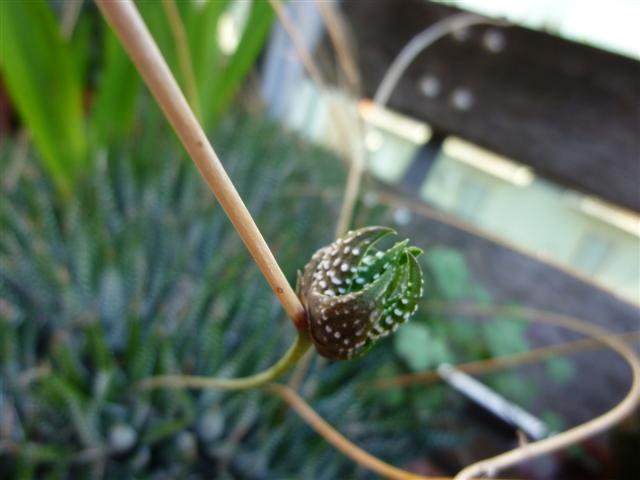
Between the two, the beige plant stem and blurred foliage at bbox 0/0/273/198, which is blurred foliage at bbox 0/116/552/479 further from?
the beige plant stem

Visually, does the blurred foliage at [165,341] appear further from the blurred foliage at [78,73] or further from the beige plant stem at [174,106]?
the beige plant stem at [174,106]

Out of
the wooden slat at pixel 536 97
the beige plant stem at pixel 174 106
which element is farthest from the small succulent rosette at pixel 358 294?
the wooden slat at pixel 536 97

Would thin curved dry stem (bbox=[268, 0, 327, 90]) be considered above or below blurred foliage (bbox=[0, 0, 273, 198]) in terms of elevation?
above

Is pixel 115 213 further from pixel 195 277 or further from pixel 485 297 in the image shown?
pixel 485 297

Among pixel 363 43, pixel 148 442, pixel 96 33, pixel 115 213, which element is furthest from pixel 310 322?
pixel 96 33

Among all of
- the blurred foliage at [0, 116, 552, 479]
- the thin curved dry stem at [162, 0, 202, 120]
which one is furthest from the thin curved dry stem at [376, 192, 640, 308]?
the thin curved dry stem at [162, 0, 202, 120]

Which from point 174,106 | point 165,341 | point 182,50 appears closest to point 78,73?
point 182,50
